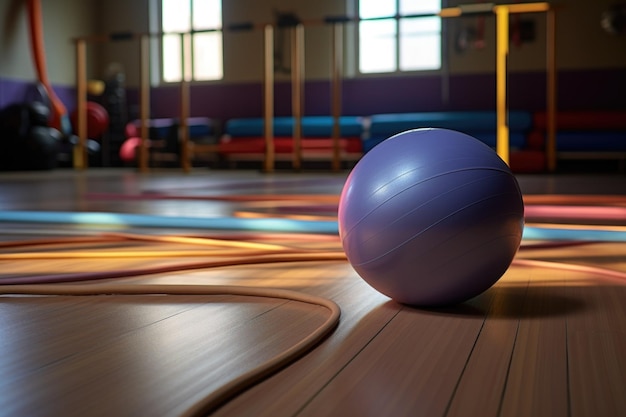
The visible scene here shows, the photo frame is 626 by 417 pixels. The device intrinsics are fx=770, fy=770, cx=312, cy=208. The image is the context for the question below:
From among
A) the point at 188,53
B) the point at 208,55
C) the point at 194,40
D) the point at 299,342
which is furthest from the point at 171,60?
the point at 299,342

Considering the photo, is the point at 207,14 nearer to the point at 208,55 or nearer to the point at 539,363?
the point at 208,55

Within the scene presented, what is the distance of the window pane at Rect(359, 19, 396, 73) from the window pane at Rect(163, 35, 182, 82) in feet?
8.10

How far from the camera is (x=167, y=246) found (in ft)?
7.04

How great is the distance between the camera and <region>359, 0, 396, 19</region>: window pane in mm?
8922

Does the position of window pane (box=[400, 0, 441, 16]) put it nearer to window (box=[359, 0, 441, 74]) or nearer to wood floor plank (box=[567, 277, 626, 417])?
window (box=[359, 0, 441, 74])

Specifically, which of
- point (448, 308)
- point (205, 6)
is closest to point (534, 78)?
point (205, 6)

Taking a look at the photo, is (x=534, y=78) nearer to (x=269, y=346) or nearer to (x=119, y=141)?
(x=119, y=141)

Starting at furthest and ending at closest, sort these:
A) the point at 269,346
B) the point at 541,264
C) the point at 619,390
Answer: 1. the point at 541,264
2. the point at 269,346
3. the point at 619,390

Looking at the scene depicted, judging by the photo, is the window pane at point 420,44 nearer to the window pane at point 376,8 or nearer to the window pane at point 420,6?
the window pane at point 420,6

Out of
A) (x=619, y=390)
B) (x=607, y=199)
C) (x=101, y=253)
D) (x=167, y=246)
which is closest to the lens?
(x=619, y=390)

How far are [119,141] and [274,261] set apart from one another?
8711 millimetres

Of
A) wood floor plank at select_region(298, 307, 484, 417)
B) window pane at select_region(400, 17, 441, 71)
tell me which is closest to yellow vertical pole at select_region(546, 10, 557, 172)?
window pane at select_region(400, 17, 441, 71)

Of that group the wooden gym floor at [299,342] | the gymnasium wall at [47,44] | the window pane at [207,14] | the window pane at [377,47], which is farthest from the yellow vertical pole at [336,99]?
the wooden gym floor at [299,342]

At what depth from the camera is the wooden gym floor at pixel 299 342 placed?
80 cm
